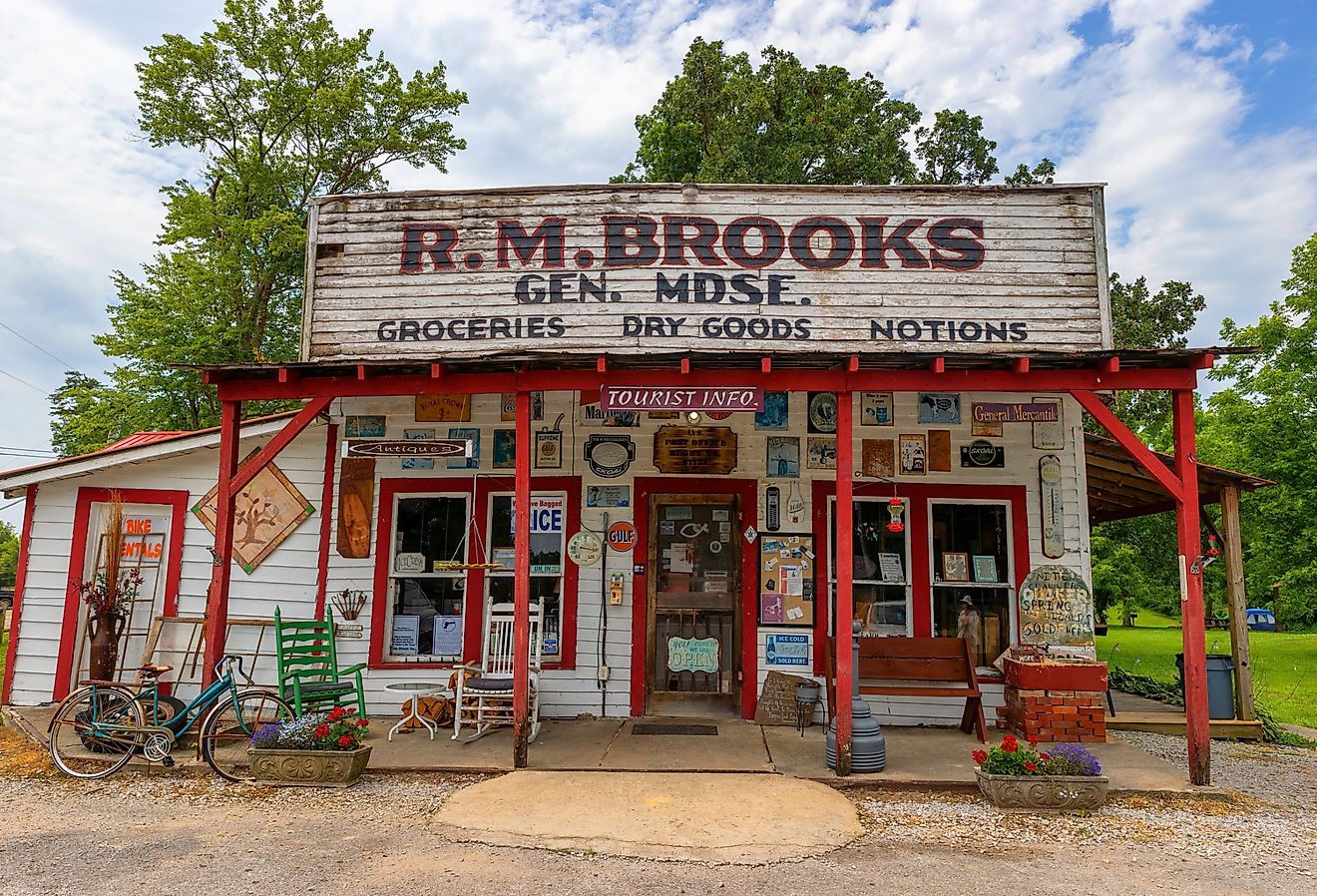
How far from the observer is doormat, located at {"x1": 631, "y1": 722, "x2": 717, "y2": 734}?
311 inches

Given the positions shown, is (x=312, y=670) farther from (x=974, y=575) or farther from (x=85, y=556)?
(x=974, y=575)

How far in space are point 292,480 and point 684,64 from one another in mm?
18177

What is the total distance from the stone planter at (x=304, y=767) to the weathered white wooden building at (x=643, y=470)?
225 cm

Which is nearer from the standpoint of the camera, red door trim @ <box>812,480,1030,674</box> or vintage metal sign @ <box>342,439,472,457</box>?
vintage metal sign @ <box>342,439,472,457</box>

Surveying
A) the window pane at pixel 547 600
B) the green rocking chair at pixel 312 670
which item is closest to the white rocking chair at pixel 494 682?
the window pane at pixel 547 600

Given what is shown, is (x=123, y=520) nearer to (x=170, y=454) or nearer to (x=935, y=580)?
(x=170, y=454)

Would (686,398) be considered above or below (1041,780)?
above

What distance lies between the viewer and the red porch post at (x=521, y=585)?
671 centimetres

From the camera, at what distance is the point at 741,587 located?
28.5ft

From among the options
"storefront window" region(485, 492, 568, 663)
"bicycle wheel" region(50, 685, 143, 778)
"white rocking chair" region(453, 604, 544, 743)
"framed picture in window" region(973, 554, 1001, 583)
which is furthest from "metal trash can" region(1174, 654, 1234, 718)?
"bicycle wheel" region(50, 685, 143, 778)

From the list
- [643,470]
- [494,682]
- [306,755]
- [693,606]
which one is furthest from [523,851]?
[643,470]

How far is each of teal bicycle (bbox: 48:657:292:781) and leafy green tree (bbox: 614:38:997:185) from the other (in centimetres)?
1551

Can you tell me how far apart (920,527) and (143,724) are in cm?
727

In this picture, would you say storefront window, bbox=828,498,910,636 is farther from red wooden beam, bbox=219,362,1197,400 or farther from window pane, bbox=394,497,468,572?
window pane, bbox=394,497,468,572
